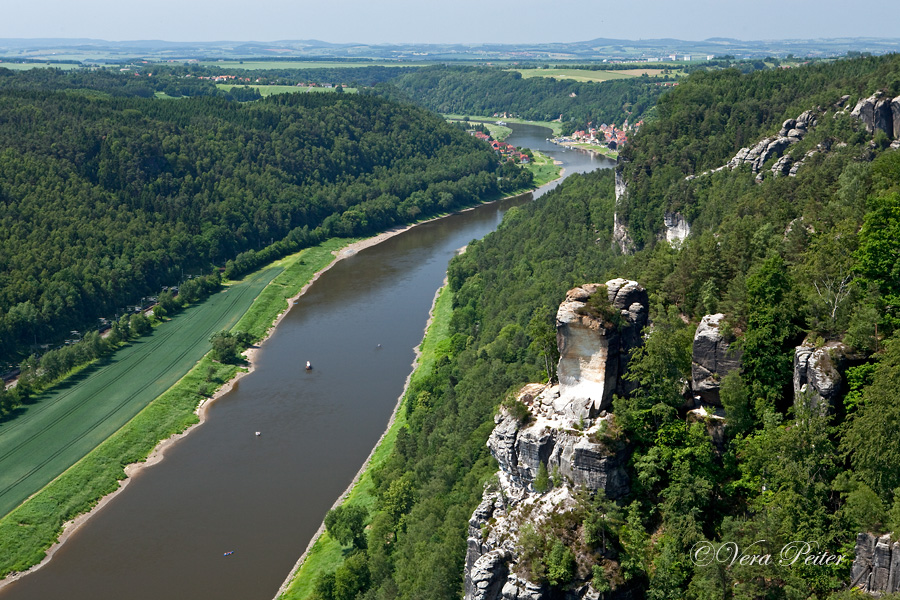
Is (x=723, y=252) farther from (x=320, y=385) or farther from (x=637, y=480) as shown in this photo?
(x=320, y=385)

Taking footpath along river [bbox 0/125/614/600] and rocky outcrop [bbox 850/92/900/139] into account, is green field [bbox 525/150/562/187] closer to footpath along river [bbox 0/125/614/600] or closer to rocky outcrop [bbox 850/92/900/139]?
footpath along river [bbox 0/125/614/600]

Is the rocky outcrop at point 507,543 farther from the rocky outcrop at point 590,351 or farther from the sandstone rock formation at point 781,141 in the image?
the sandstone rock formation at point 781,141

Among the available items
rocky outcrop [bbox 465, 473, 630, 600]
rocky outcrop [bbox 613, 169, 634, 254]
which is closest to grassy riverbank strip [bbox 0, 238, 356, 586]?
rocky outcrop [bbox 465, 473, 630, 600]

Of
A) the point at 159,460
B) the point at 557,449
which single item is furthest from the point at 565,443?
the point at 159,460

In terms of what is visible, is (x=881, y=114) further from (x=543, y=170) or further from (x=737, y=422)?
(x=543, y=170)

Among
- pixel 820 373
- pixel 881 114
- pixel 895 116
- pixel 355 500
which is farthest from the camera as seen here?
pixel 881 114
